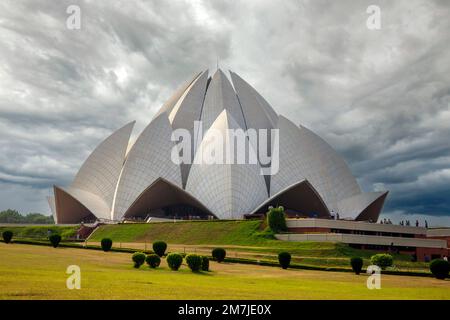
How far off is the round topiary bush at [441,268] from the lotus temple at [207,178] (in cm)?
2201

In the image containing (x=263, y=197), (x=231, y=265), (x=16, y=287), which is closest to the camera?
(x=16, y=287)

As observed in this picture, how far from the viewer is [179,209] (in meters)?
51.9

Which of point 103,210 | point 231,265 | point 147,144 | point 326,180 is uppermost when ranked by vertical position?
point 147,144

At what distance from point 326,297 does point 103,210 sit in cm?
3800

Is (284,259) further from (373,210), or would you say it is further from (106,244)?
(373,210)

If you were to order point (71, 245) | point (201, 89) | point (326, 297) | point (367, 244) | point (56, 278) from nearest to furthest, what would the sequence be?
1. point (326, 297)
2. point (56, 278)
3. point (71, 245)
4. point (367, 244)
5. point (201, 89)

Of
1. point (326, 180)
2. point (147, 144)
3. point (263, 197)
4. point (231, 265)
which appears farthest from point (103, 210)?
point (231, 265)

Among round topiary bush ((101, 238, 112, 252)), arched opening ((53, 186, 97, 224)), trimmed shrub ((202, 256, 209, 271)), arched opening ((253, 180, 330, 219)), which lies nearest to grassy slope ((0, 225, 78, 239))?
arched opening ((53, 186, 97, 224))

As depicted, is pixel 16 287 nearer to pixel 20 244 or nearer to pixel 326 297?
pixel 326 297

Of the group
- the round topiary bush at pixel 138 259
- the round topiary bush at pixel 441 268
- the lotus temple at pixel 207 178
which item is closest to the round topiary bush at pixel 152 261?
the round topiary bush at pixel 138 259

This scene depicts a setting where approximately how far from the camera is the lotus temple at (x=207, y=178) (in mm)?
44875

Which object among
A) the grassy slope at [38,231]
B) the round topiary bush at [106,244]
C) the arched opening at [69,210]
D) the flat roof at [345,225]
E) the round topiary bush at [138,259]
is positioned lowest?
the round topiary bush at [138,259]

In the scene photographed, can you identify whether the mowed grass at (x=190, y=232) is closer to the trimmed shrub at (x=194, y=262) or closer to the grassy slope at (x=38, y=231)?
the grassy slope at (x=38, y=231)
